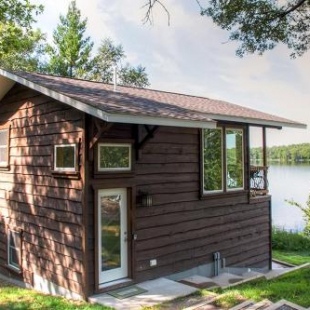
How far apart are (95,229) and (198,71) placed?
52.9 feet

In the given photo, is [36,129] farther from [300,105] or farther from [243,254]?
[300,105]

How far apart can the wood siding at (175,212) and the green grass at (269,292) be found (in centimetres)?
163

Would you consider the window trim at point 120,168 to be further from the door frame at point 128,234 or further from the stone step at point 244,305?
the stone step at point 244,305

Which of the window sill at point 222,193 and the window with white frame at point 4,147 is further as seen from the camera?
the window with white frame at point 4,147

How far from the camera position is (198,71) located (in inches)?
834

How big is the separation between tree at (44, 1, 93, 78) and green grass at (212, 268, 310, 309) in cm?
2420

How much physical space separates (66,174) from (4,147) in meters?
3.28

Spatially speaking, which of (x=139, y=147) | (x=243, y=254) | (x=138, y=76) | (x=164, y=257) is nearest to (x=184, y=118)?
(x=139, y=147)

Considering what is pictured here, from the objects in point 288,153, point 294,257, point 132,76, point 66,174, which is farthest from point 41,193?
point 288,153

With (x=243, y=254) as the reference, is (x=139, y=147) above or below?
above

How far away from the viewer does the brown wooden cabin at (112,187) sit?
6512 mm

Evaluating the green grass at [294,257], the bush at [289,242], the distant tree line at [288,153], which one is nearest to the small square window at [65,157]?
the green grass at [294,257]

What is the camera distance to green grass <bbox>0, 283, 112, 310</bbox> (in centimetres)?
612

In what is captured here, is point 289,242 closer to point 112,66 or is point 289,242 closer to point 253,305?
point 253,305
